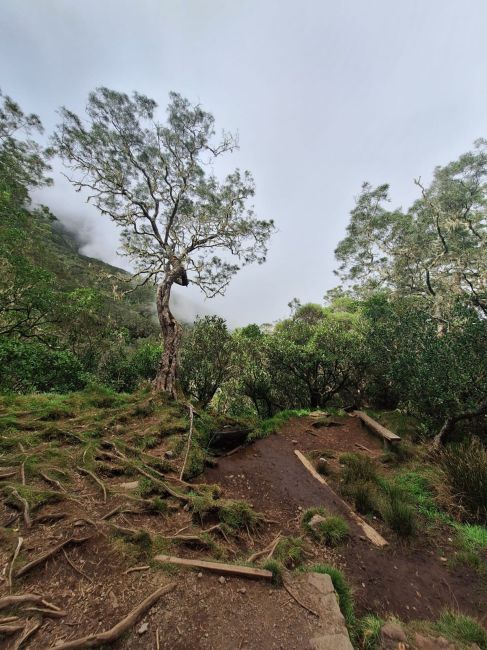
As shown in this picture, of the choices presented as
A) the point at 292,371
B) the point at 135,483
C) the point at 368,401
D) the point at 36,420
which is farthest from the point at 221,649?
the point at 368,401

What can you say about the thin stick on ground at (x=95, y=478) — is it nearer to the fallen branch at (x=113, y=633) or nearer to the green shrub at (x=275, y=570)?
the fallen branch at (x=113, y=633)

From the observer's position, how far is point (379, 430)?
26.4 ft

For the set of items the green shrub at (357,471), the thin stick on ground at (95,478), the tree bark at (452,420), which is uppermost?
the tree bark at (452,420)

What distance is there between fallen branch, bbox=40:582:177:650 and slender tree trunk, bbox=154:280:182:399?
6864mm

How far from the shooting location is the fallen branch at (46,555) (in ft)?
8.27

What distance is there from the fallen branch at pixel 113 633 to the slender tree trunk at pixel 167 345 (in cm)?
686

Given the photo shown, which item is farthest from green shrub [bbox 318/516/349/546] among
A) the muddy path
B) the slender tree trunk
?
the slender tree trunk

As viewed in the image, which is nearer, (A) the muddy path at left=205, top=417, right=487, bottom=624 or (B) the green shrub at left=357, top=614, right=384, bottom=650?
(B) the green shrub at left=357, top=614, right=384, bottom=650

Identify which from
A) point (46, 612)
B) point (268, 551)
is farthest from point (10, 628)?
point (268, 551)

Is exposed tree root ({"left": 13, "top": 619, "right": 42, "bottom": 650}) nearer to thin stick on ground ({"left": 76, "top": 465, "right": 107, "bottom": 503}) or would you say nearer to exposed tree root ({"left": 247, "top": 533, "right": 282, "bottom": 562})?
thin stick on ground ({"left": 76, "top": 465, "right": 107, "bottom": 503})

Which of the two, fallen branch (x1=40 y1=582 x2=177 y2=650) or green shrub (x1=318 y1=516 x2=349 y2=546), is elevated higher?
fallen branch (x1=40 y1=582 x2=177 y2=650)

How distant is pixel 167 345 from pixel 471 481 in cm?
930

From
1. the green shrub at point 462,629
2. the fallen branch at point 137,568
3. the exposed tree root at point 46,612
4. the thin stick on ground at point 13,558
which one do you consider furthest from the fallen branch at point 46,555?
the green shrub at point 462,629

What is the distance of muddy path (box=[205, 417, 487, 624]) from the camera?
321cm
